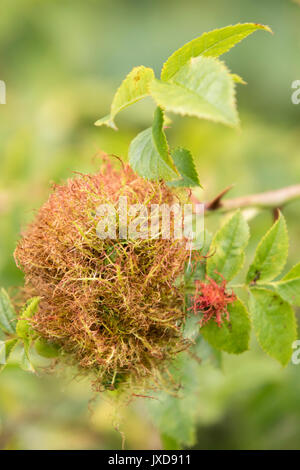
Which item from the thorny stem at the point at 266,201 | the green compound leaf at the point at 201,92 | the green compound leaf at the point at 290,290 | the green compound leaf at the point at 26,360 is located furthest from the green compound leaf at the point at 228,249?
the green compound leaf at the point at 26,360

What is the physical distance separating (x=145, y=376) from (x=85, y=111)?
9.67 ft

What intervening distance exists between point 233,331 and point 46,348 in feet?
1.96

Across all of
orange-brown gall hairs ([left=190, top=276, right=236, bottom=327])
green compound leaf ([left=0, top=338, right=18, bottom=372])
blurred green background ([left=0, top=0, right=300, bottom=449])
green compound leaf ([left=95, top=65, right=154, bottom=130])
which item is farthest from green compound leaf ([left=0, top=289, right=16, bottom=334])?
green compound leaf ([left=95, top=65, right=154, bottom=130])

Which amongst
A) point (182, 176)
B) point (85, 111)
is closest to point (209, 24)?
point (85, 111)

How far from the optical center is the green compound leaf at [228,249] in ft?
5.36

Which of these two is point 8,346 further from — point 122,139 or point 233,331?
point 122,139

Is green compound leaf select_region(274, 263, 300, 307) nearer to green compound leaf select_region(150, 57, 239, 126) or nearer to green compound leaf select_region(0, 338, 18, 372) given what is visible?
green compound leaf select_region(150, 57, 239, 126)

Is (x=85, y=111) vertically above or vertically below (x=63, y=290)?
above

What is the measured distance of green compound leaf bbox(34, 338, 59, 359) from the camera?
1.61 meters

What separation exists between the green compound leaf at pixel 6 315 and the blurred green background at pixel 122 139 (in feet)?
0.88

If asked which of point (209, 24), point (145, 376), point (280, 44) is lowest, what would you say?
point (145, 376)
